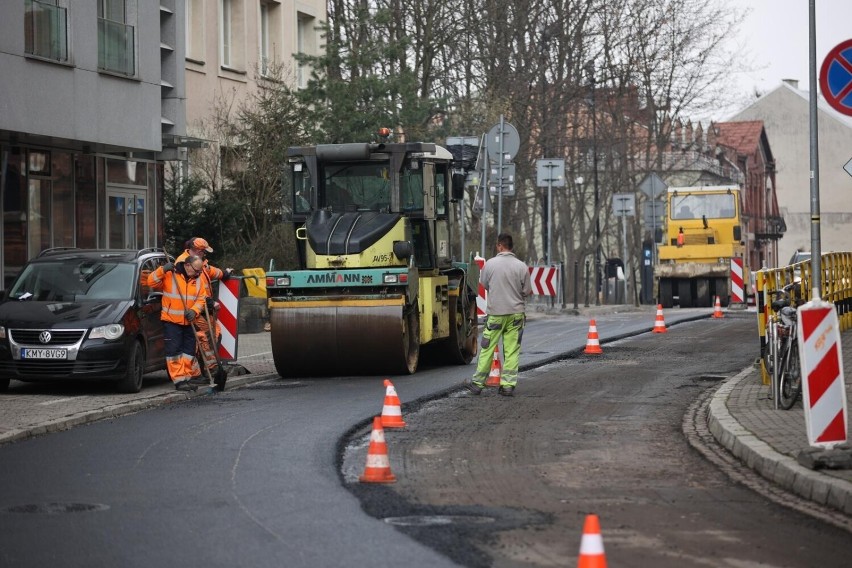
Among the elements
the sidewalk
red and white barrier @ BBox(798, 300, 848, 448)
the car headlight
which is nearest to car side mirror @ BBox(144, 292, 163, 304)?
the car headlight

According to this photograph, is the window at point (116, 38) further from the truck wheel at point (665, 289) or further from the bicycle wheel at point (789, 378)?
the truck wheel at point (665, 289)

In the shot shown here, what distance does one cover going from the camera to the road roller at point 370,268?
705 inches

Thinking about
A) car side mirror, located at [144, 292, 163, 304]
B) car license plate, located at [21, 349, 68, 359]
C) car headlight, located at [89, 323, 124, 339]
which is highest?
car side mirror, located at [144, 292, 163, 304]

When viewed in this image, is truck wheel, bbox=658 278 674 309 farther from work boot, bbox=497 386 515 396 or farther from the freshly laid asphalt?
work boot, bbox=497 386 515 396

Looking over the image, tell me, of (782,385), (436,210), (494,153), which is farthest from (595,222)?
(782,385)

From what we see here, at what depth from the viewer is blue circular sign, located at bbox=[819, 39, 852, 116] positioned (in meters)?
11.2

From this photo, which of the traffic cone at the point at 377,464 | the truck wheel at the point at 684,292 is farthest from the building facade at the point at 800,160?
the traffic cone at the point at 377,464

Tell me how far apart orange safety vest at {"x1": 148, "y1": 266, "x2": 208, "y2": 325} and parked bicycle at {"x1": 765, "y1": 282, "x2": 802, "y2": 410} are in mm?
6245

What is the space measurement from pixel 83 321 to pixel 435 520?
8.85 metres

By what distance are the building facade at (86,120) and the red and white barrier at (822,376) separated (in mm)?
14710

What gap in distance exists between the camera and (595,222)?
177ft

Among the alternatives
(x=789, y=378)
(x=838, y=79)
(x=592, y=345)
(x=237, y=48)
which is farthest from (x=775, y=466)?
(x=237, y=48)

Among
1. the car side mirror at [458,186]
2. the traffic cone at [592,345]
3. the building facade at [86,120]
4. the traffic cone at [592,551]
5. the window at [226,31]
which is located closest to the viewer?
the traffic cone at [592,551]

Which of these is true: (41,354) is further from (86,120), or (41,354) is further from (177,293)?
(86,120)
